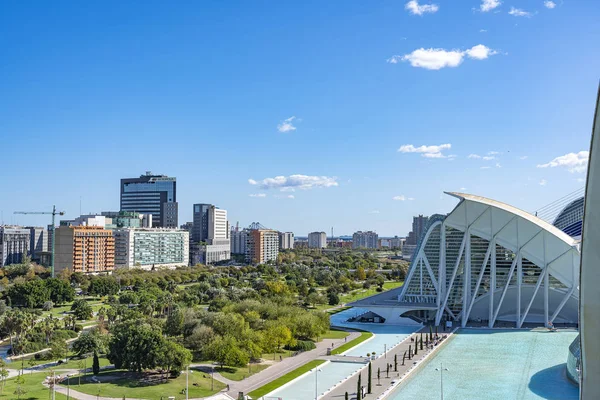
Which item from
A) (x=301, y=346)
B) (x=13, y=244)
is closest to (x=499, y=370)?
(x=301, y=346)

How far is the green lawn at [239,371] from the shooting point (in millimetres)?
43419

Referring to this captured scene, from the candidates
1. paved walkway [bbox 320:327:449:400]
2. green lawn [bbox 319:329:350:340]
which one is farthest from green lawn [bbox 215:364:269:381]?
green lawn [bbox 319:329:350:340]

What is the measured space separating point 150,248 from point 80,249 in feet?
90.0

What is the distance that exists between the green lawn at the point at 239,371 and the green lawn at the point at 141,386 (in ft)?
5.32

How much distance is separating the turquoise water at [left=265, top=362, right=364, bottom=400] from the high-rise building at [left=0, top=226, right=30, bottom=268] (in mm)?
141649

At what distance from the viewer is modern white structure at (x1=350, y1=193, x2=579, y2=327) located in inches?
2569

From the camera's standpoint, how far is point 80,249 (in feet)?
431

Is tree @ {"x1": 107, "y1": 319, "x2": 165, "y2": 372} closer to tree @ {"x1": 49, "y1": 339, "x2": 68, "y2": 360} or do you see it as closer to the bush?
tree @ {"x1": 49, "y1": 339, "x2": 68, "y2": 360}

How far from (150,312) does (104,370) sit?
81.5 ft

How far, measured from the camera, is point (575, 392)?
3794 centimetres

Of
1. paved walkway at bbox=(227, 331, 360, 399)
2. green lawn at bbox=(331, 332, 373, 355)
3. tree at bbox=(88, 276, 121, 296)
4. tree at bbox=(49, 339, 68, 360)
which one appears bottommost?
paved walkway at bbox=(227, 331, 360, 399)

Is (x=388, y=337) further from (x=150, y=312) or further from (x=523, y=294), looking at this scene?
(x=150, y=312)

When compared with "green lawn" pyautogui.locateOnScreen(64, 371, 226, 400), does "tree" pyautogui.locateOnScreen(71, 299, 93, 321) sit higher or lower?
higher

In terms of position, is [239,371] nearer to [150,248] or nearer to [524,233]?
[524,233]
